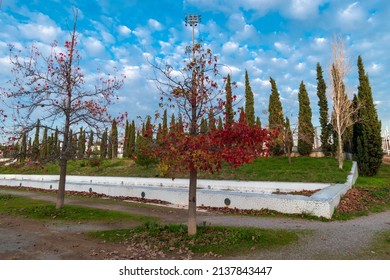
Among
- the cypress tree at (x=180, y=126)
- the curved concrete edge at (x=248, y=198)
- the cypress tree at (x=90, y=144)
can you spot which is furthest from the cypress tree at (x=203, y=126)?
the cypress tree at (x=90, y=144)

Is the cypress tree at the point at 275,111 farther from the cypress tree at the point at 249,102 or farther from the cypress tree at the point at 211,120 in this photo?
the cypress tree at the point at 211,120

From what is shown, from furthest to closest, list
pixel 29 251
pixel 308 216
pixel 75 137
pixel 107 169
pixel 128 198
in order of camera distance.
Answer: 1. pixel 107 169
2. pixel 128 198
3. pixel 75 137
4. pixel 308 216
5. pixel 29 251

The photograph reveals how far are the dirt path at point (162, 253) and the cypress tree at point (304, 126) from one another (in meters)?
18.6

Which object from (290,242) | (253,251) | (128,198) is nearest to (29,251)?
(253,251)

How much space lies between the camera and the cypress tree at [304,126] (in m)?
Result: 28.2

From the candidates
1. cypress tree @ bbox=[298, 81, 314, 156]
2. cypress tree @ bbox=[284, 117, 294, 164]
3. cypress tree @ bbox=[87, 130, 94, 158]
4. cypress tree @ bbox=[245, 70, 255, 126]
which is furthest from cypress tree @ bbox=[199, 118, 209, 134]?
cypress tree @ bbox=[245, 70, 255, 126]

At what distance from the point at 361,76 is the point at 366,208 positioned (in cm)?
1778

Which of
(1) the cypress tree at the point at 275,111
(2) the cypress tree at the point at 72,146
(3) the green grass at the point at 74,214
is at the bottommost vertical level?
(3) the green grass at the point at 74,214

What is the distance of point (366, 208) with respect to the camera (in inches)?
425

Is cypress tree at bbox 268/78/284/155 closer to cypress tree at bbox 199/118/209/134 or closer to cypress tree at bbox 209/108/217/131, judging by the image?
cypress tree at bbox 209/108/217/131

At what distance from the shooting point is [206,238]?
21.8 ft

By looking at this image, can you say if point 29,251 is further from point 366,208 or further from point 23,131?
point 366,208

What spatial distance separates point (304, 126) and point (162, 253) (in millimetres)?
26021

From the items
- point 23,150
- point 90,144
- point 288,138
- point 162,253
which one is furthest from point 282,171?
point 162,253
